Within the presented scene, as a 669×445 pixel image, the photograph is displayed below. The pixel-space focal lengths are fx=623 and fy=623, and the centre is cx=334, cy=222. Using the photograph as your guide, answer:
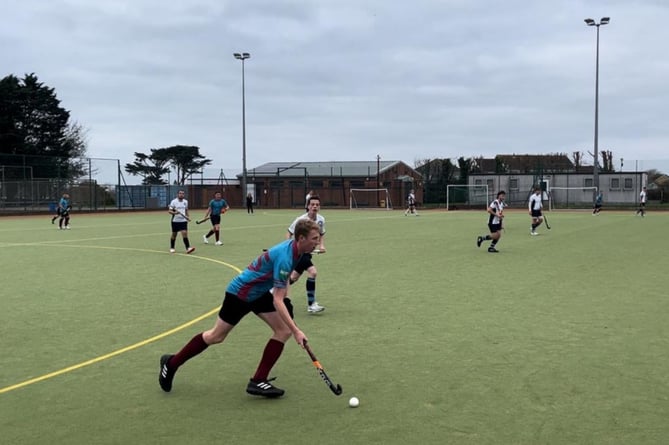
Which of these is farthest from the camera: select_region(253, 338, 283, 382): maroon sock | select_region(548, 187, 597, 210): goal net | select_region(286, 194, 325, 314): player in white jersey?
select_region(548, 187, 597, 210): goal net

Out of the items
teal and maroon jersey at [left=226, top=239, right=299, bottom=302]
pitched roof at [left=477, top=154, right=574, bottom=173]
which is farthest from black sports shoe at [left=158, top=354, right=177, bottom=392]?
pitched roof at [left=477, top=154, right=574, bottom=173]

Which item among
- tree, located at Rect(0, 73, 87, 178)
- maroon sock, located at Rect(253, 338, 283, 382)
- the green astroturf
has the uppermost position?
tree, located at Rect(0, 73, 87, 178)

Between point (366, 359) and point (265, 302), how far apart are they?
1.65 m

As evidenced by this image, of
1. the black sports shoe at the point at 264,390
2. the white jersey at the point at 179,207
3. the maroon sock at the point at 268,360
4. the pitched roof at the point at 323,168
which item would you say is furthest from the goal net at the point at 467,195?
the black sports shoe at the point at 264,390

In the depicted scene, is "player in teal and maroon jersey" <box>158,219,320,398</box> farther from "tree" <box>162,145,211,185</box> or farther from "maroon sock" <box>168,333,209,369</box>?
"tree" <box>162,145,211,185</box>

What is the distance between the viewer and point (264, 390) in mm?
5434

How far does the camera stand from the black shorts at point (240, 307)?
214 inches

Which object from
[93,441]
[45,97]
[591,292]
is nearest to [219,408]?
[93,441]

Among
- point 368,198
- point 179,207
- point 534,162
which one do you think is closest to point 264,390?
point 179,207

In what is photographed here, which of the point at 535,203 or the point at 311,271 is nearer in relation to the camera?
the point at 311,271

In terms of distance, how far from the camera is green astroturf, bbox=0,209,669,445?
15.6 ft

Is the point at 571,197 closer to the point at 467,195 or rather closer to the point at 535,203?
the point at 467,195

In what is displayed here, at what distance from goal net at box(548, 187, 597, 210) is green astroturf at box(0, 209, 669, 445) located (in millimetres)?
45266

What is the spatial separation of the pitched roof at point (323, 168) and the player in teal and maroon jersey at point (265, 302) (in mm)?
69370
